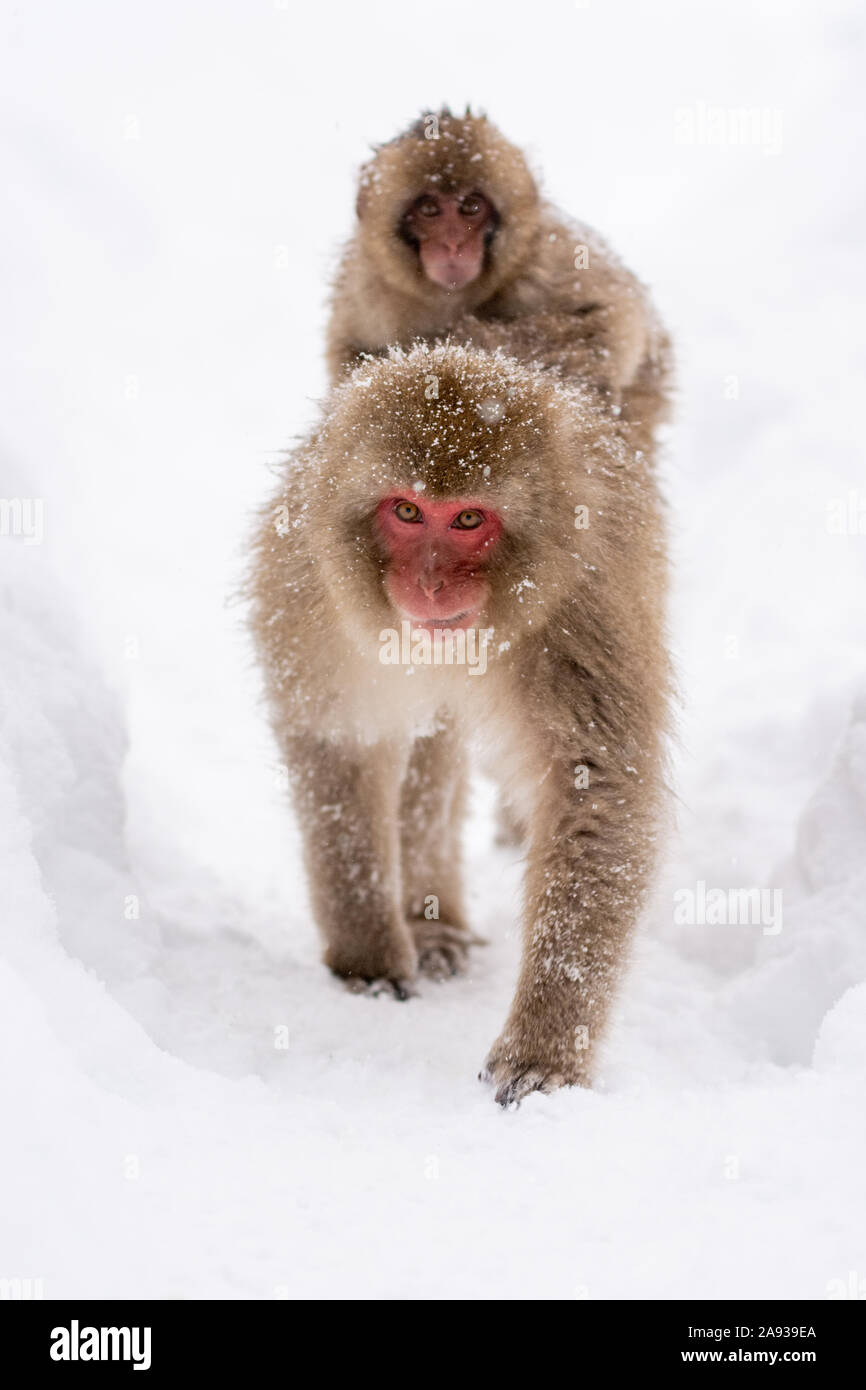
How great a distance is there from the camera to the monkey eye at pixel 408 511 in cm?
277

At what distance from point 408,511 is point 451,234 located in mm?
1326

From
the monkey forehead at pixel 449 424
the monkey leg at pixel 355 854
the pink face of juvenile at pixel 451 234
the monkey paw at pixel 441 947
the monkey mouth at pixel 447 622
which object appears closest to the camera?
the monkey forehead at pixel 449 424

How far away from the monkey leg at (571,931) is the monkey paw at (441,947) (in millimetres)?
1152

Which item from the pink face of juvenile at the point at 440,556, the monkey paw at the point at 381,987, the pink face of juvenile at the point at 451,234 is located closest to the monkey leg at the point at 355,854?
the monkey paw at the point at 381,987

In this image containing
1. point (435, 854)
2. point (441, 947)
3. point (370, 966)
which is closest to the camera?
point (370, 966)

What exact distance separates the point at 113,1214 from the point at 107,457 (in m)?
4.59

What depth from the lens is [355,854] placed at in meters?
3.75

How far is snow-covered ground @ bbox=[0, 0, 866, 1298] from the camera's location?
2.13 metres

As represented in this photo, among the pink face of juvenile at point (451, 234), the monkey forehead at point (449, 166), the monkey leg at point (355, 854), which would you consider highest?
the monkey forehead at point (449, 166)

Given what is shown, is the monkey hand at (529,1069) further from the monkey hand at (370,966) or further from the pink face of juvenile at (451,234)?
the pink face of juvenile at (451,234)

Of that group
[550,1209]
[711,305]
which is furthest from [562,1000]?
[711,305]

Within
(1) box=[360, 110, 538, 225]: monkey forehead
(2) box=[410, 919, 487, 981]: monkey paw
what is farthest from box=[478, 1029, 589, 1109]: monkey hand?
(1) box=[360, 110, 538, 225]: monkey forehead

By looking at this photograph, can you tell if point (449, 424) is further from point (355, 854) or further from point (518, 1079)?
point (355, 854)

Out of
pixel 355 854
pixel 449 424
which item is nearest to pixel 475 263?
pixel 449 424
